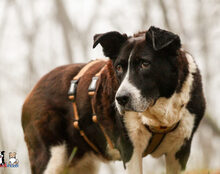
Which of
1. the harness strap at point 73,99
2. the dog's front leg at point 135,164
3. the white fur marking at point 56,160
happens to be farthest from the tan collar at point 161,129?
the white fur marking at point 56,160

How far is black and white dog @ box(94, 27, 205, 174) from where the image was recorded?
13.5ft

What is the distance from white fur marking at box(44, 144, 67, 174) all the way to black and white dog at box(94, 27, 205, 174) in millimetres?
1124

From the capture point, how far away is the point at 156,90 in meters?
4.24

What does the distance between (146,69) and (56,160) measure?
186cm

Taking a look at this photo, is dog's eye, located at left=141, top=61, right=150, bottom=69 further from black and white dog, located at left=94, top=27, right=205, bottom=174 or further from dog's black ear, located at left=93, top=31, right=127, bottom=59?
dog's black ear, located at left=93, top=31, right=127, bottom=59

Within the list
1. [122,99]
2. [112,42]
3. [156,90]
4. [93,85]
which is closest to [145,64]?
[156,90]

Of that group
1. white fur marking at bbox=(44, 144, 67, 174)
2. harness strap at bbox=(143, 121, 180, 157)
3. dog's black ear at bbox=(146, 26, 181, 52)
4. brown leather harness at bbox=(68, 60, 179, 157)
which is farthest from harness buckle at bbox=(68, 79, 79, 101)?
dog's black ear at bbox=(146, 26, 181, 52)

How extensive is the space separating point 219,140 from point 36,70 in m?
12.5

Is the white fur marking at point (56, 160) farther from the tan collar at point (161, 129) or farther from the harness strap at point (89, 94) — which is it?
the tan collar at point (161, 129)

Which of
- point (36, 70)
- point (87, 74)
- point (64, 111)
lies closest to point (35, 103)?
point (64, 111)

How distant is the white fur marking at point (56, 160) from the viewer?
5.27 meters

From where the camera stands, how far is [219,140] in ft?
33.2

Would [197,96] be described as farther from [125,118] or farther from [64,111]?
[64,111]

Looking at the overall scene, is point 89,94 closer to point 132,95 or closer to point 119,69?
point 119,69
